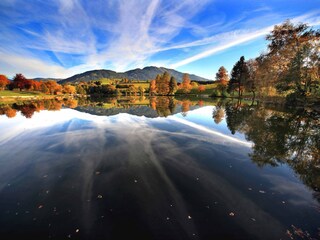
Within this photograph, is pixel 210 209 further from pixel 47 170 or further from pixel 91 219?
pixel 47 170

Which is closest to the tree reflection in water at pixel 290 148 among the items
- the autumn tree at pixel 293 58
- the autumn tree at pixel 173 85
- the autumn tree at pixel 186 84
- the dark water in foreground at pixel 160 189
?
the dark water in foreground at pixel 160 189

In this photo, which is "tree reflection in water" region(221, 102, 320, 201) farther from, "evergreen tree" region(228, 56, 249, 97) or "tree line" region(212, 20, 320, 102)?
"evergreen tree" region(228, 56, 249, 97)

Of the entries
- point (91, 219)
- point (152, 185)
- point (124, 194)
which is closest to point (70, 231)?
point (91, 219)

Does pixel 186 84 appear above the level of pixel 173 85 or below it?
above

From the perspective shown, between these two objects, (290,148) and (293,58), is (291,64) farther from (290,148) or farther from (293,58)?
(290,148)

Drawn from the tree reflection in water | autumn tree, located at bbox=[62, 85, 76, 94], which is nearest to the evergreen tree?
the tree reflection in water

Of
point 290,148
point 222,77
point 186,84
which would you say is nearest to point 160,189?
point 290,148

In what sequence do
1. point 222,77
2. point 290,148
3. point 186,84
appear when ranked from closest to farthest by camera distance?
1. point 290,148
2. point 222,77
3. point 186,84

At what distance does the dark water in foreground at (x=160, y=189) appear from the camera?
17.1 feet

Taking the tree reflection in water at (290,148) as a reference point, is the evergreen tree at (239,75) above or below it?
above

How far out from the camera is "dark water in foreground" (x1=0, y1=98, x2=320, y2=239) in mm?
5207

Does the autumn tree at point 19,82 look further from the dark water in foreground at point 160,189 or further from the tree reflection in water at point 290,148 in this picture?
the tree reflection in water at point 290,148

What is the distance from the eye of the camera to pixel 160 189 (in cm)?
730

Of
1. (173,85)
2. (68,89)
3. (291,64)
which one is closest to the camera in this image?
(291,64)
